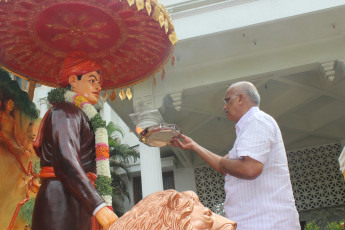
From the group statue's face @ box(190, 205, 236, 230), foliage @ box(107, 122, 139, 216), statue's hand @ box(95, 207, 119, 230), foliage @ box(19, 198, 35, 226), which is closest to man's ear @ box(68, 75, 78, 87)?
statue's hand @ box(95, 207, 119, 230)

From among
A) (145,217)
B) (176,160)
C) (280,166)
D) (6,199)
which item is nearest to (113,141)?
(176,160)

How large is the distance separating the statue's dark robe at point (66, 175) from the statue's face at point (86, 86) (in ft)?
0.76

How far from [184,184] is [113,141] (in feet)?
8.86

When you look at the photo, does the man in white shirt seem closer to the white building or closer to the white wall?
the white building

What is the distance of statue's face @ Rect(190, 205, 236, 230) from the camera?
4.69ft

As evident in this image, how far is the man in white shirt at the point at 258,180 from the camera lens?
2156mm

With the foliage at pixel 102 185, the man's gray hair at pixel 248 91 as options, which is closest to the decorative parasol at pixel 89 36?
the man's gray hair at pixel 248 91

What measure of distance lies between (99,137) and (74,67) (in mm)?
553

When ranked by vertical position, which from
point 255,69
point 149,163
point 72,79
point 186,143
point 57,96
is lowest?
point 186,143

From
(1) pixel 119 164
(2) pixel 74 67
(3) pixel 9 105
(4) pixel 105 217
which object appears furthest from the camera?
(1) pixel 119 164

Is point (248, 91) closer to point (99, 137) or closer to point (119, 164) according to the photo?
point (99, 137)

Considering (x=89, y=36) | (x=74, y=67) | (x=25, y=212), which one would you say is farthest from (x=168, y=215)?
(x=25, y=212)

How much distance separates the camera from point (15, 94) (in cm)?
371

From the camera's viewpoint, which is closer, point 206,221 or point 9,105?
point 206,221
